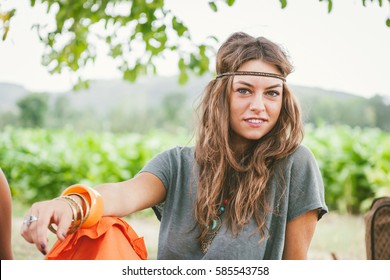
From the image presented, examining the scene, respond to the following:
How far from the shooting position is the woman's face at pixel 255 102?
90.5 inches

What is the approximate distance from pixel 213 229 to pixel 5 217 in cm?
90

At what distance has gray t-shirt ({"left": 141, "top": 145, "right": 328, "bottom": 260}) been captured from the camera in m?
2.26

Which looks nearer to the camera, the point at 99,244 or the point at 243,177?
the point at 99,244

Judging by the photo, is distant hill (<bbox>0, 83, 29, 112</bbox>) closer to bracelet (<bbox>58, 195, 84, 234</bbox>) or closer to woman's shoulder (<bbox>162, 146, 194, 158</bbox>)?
woman's shoulder (<bbox>162, 146, 194, 158</bbox>)

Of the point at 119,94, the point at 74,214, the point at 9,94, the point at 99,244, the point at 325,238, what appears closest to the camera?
the point at 74,214

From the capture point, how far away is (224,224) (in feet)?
7.56

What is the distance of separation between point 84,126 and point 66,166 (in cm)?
371

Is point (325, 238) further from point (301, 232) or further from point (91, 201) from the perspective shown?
point (91, 201)

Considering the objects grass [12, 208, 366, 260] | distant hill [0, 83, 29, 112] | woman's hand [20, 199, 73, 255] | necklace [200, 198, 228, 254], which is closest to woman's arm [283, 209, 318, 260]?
necklace [200, 198, 228, 254]

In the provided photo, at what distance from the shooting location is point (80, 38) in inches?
179

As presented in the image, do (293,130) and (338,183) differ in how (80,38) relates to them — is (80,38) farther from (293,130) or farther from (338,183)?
(338,183)

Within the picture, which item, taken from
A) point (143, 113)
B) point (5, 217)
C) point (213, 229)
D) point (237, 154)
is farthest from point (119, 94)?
point (213, 229)

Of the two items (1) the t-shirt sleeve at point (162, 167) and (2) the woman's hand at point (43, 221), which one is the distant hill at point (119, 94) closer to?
(1) the t-shirt sleeve at point (162, 167)
